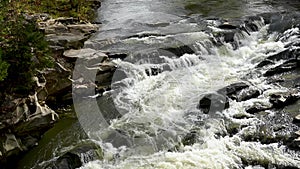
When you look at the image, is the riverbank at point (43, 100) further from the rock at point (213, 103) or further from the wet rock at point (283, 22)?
the wet rock at point (283, 22)

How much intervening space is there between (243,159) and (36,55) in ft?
18.0

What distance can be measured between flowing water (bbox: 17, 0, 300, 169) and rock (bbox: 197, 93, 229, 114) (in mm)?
183

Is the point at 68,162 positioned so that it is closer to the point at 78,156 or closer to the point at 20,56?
the point at 78,156

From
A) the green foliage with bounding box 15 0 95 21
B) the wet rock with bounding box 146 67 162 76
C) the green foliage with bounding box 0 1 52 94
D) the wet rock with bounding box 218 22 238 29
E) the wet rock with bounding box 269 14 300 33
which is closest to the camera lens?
the green foliage with bounding box 0 1 52 94

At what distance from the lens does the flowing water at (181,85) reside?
26.9 feet

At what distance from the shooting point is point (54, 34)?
43.7 ft

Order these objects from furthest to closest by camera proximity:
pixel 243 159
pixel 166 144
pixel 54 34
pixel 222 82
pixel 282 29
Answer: pixel 282 29, pixel 54 34, pixel 222 82, pixel 166 144, pixel 243 159

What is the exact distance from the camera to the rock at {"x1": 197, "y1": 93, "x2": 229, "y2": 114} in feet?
33.2

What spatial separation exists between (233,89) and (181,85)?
71.0 inches

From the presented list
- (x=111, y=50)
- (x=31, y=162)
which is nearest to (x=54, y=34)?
(x=111, y=50)

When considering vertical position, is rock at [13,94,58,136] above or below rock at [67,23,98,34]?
below

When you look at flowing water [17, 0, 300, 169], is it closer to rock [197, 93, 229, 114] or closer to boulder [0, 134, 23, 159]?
rock [197, 93, 229, 114]

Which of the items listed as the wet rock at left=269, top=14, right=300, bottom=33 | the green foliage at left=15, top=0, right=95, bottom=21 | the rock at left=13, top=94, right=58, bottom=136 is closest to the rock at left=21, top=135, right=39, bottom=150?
the rock at left=13, top=94, right=58, bottom=136

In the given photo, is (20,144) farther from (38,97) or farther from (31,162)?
(38,97)
